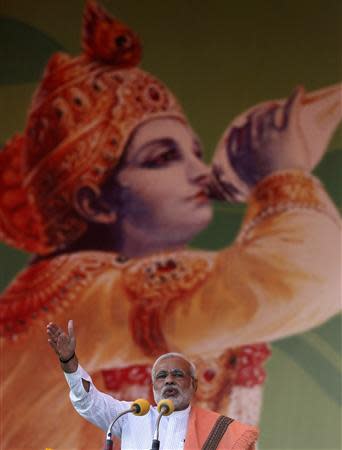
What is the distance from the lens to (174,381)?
4.22 m

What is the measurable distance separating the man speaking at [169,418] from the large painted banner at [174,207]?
2.35 meters

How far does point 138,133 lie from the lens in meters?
7.07

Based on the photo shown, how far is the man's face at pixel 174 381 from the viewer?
4.22 meters

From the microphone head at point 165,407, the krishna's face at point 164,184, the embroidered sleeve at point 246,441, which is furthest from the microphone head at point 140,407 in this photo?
the krishna's face at point 164,184

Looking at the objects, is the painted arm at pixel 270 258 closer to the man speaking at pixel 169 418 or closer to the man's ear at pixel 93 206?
the man's ear at pixel 93 206

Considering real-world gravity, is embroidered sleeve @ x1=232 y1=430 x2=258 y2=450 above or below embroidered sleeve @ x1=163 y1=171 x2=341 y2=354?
above

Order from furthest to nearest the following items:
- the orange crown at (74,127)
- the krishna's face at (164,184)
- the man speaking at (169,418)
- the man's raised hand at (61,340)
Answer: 1. the orange crown at (74,127)
2. the krishna's face at (164,184)
3. the man speaking at (169,418)
4. the man's raised hand at (61,340)

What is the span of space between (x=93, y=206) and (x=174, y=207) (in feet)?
1.57

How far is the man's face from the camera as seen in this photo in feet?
13.9

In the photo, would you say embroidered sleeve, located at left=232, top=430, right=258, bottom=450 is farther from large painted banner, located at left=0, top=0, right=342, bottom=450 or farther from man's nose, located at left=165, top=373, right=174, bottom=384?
large painted banner, located at left=0, top=0, right=342, bottom=450

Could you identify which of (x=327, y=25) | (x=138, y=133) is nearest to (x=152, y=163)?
(x=138, y=133)

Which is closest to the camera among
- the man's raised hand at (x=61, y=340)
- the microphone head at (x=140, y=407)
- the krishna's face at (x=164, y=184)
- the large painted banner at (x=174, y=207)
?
the microphone head at (x=140, y=407)

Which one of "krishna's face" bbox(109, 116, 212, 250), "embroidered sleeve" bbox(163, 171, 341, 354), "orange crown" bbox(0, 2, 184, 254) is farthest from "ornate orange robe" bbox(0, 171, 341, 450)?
"orange crown" bbox(0, 2, 184, 254)

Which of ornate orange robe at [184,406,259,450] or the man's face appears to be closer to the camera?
ornate orange robe at [184,406,259,450]
